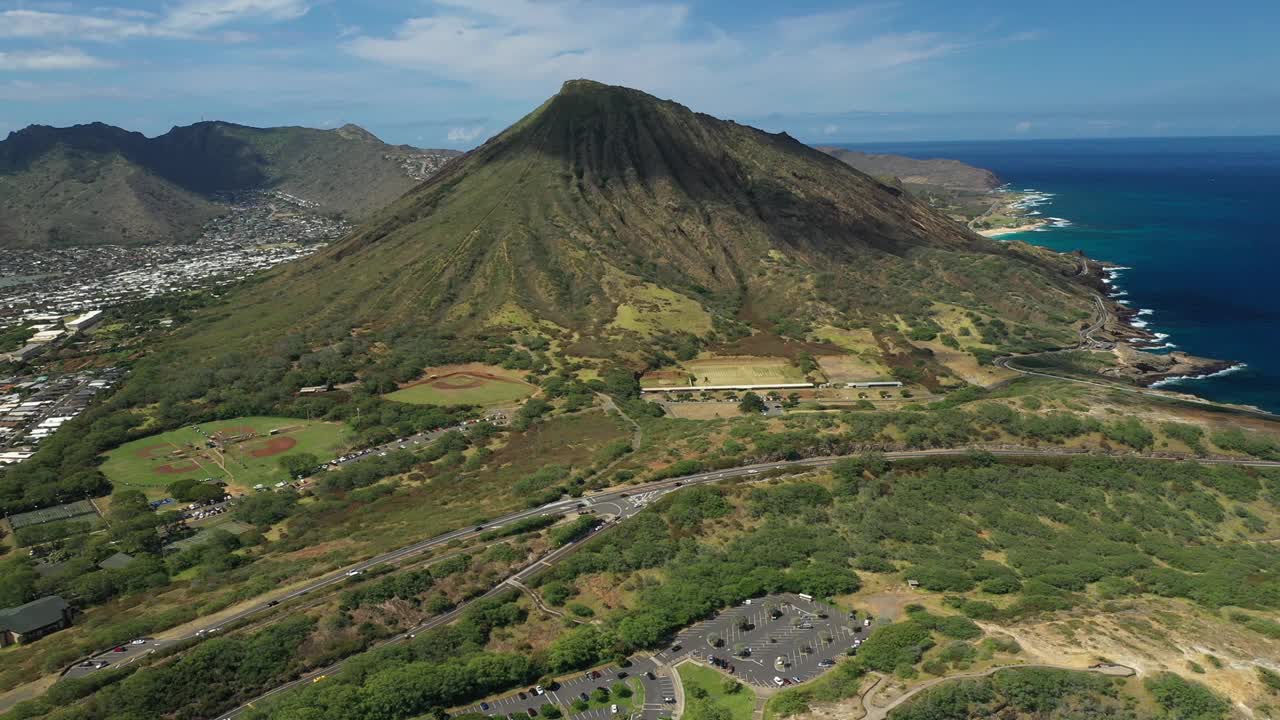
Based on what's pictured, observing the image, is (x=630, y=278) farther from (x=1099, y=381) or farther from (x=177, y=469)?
(x=177, y=469)

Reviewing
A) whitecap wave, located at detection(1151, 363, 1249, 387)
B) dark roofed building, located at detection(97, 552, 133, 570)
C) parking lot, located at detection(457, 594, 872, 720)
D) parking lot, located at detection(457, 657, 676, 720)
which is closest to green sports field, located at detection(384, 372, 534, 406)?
dark roofed building, located at detection(97, 552, 133, 570)

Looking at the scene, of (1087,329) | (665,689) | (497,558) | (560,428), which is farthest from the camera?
(1087,329)

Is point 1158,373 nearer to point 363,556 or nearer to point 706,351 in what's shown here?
point 706,351

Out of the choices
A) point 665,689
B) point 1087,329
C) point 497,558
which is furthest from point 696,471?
point 1087,329

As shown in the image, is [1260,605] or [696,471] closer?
[1260,605]

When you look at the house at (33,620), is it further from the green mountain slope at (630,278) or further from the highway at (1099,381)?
the highway at (1099,381)

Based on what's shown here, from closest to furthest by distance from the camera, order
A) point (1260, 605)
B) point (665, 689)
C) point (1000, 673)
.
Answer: point (1000, 673)
point (665, 689)
point (1260, 605)
